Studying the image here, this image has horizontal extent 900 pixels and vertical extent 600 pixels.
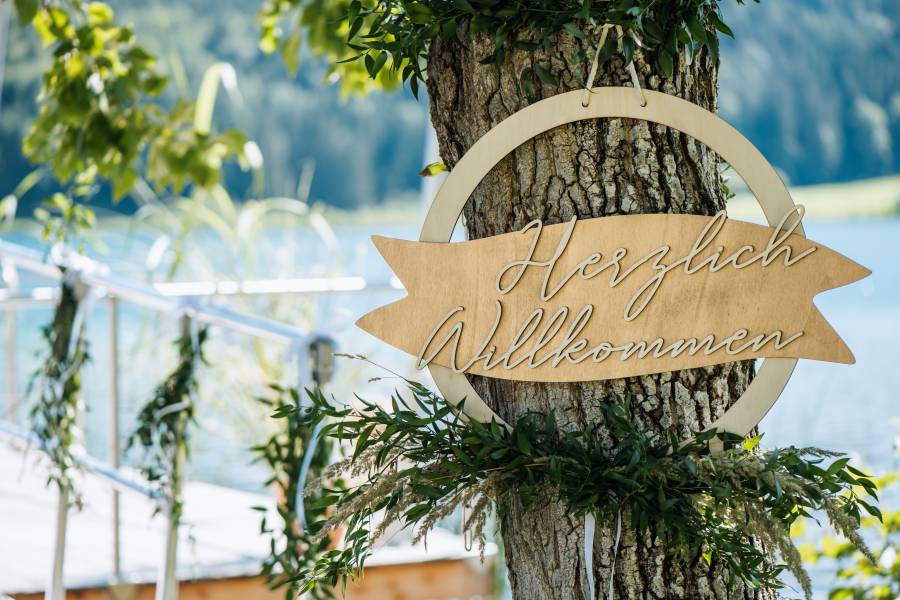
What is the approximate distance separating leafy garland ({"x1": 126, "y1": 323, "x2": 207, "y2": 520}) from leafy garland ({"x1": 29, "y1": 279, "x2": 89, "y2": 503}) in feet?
0.95

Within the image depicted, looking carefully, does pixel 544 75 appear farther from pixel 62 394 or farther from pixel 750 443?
pixel 62 394

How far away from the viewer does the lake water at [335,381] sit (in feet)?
10.1

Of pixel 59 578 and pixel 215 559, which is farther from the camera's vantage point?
pixel 215 559

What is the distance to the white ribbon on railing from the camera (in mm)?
769

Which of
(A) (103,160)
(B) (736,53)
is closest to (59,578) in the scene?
(A) (103,160)

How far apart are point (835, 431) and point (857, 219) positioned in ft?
19.4

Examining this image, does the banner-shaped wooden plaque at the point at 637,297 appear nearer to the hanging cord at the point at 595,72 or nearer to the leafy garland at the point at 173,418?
the hanging cord at the point at 595,72

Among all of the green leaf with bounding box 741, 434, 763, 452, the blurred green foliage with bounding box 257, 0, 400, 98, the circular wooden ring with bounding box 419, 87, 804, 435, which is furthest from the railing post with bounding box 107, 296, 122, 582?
the green leaf with bounding box 741, 434, 763, 452

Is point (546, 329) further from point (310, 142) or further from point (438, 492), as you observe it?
point (310, 142)

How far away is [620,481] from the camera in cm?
75

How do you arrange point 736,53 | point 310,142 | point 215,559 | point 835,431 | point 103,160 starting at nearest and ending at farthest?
point 103,160 < point 215,559 < point 835,431 < point 736,53 < point 310,142

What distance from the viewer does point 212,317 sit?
5.15 feet

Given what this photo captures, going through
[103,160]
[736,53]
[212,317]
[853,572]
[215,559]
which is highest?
[736,53]

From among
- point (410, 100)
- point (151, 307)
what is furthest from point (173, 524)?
point (410, 100)
